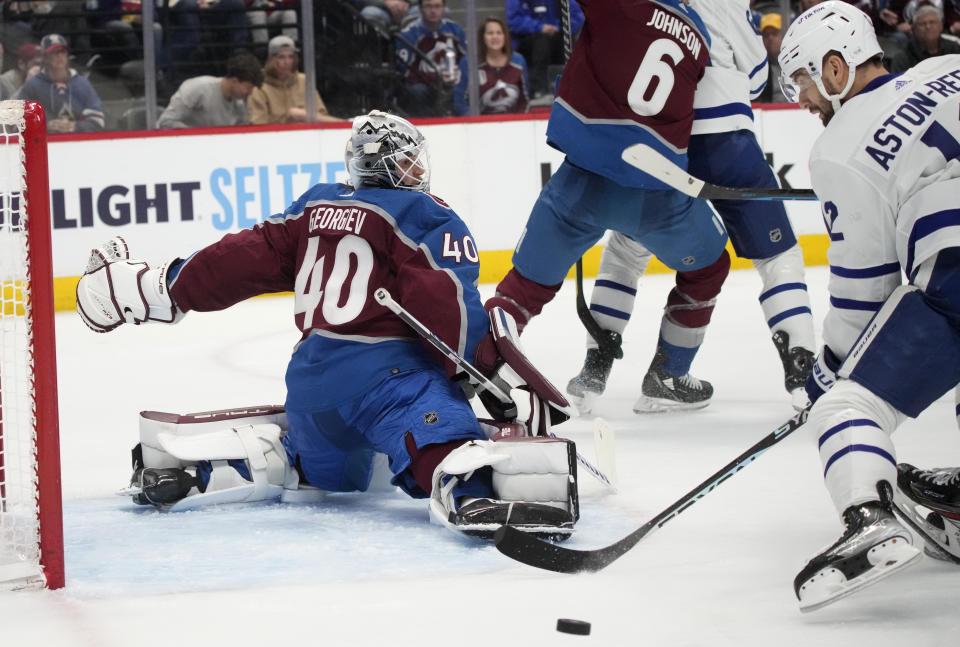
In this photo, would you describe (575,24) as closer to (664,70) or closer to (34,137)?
(664,70)

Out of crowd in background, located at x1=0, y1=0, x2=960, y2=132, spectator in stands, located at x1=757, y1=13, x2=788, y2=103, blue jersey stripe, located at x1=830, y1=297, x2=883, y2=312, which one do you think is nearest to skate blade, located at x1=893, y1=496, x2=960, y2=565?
blue jersey stripe, located at x1=830, y1=297, x2=883, y2=312

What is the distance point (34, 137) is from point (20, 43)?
4301mm

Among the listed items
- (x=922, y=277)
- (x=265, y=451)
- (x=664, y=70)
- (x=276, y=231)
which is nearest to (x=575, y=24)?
(x=664, y=70)

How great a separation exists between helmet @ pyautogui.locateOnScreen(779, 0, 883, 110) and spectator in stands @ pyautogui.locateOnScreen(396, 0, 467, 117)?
446 cm

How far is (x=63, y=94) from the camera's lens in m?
6.18

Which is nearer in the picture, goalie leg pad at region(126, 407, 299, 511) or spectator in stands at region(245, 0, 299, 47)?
goalie leg pad at region(126, 407, 299, 511)

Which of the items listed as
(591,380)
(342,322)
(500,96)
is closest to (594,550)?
(342,322)

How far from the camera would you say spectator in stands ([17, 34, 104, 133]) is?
20.2ft

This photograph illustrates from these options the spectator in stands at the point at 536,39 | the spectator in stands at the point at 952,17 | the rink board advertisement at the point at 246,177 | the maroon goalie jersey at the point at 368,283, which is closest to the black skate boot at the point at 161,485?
the maroon goalie jersey at the point at 368,283

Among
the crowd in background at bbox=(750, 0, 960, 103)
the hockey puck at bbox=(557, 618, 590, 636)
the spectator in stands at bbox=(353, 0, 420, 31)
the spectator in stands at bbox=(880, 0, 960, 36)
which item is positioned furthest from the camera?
the spectator in stands at bbox=(880, 0, 960, 36)

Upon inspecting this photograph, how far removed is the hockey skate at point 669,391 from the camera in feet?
12.7

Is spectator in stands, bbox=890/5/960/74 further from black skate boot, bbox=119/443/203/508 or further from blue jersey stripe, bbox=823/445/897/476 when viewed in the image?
blue jersey stripe, bbox=823/445/897/476

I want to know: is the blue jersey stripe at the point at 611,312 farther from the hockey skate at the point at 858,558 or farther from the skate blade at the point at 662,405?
the hockey skate at the point at 858,558

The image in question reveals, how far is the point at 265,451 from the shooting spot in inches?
110
